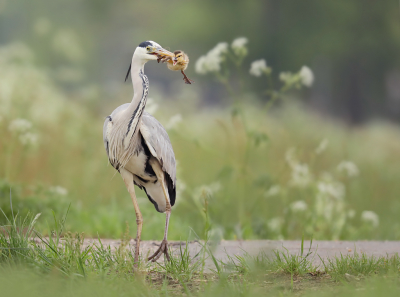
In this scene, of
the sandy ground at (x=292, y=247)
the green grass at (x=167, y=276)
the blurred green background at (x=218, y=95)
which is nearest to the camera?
the green grass at (x=167, y=276)

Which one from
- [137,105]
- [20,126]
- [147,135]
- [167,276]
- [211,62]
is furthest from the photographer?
[20,126]

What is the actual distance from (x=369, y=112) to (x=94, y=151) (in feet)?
13.9

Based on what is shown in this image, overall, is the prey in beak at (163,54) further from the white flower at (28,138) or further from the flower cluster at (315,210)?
the white flower at (28,138)

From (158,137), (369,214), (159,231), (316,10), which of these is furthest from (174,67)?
(316,10)

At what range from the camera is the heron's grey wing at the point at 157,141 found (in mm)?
3367

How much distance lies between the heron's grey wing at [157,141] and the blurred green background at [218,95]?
2.82 m

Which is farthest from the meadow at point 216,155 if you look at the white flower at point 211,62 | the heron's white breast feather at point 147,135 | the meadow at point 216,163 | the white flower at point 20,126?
the heron's white breast feather at point 147,135

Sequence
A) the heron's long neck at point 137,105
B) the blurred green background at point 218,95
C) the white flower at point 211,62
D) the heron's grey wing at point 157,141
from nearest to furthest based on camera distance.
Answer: the heron's long neck at point 137,105
the heron's grey wing at point 157,141
the white flower at point 211,62
the blurred green background at point 218,95

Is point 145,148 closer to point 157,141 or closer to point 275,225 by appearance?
point 157,141

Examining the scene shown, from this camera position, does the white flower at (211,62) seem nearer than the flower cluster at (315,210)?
Yes

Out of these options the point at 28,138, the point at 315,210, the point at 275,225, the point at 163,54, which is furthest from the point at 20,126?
the point at 315,210

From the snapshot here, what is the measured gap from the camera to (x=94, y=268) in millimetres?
2896

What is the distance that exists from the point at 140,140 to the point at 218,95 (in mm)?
3676

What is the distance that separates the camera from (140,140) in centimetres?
342
